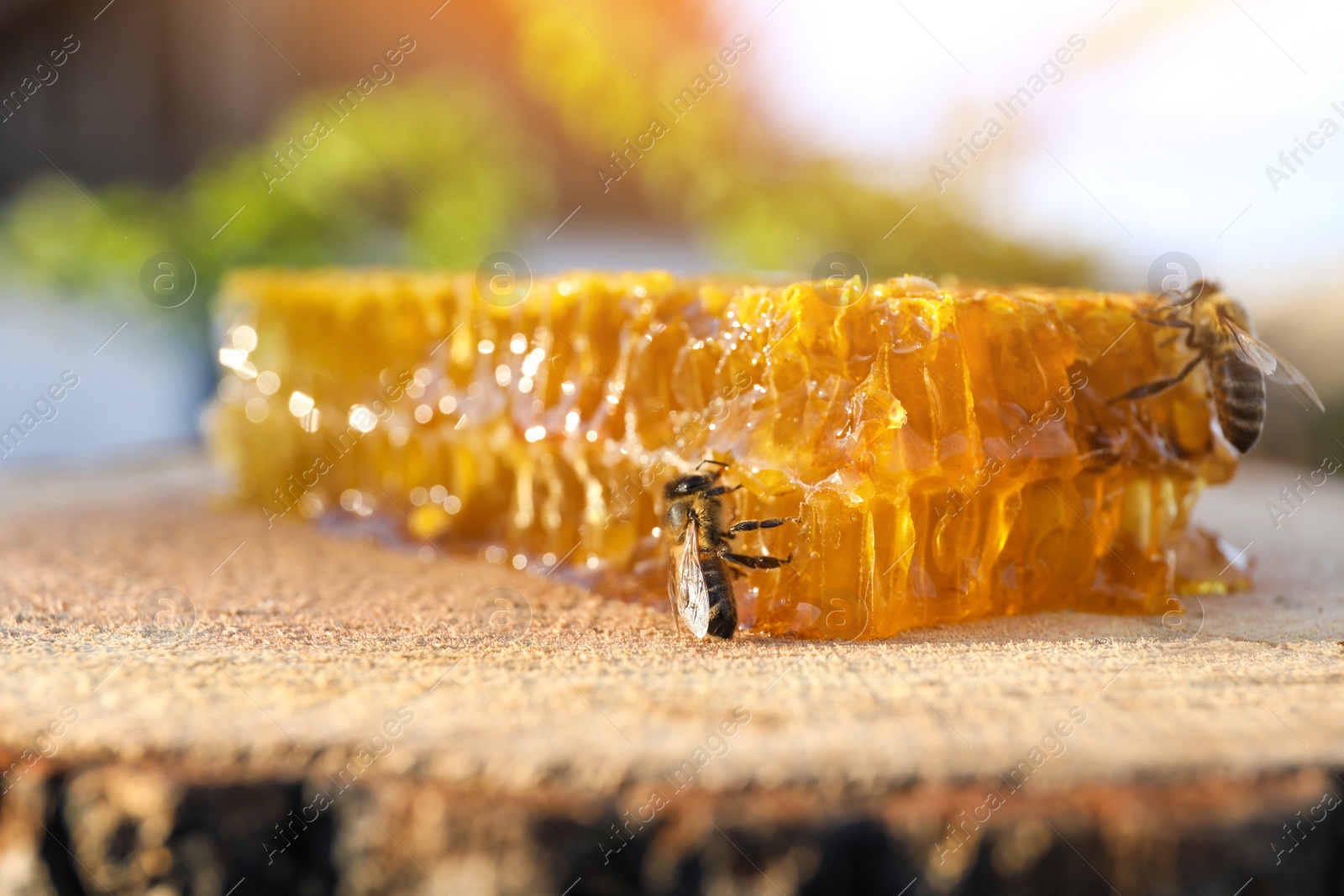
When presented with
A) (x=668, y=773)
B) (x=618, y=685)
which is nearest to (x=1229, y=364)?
(x=618, y=685)

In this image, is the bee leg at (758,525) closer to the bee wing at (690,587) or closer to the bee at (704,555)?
the bee at (704,555)

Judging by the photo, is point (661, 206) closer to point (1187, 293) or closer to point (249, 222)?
point (249, 222)

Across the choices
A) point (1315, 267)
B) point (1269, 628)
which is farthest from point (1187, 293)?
point (1315, 267)

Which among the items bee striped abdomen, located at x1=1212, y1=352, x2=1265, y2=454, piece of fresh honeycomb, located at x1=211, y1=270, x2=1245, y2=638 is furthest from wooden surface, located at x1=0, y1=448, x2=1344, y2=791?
bee striped abdomen, located at x1=1212, y1=352, x2=1265, y2=454

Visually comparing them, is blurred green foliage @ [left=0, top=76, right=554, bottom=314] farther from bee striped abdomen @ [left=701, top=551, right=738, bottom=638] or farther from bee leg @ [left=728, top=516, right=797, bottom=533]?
bee striped abdomen @ [left=701, top=551, right=738, bottom=638]

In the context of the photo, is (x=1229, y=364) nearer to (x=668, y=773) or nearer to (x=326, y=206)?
(x=668, y=773)

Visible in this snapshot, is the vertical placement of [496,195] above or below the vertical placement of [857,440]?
above

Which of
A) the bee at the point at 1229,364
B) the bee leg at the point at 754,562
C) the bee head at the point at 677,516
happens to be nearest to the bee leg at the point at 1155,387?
the bee at the point at 1229,364
